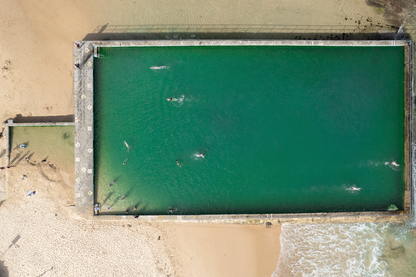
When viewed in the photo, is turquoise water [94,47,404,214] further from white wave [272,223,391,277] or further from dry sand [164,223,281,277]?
dry sand [164,223,281,277]

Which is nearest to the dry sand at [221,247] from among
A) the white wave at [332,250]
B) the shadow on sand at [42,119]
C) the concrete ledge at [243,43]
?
the white wave at [332,250]

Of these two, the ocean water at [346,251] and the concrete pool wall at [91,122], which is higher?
the concrete pool wall at [91,122]

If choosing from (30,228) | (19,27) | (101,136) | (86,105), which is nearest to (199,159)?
(101,136)

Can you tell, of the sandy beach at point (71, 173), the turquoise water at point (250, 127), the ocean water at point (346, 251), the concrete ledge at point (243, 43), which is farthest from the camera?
the ocean water at point (346, 251)

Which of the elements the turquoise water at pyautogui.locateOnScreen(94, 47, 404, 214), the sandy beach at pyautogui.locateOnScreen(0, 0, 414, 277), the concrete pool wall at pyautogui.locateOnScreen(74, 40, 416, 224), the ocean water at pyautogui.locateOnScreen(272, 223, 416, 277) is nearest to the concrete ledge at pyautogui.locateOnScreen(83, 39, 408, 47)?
the concrete pool wall at pyautogui.locateOnScreen(74, 40, 416, 224)

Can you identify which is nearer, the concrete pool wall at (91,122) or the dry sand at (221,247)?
the concrete pool wall at (91,122)

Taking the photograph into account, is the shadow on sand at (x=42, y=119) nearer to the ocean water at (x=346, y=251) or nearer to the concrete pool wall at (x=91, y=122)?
the concrete pool wall at (x=91, y=122)
